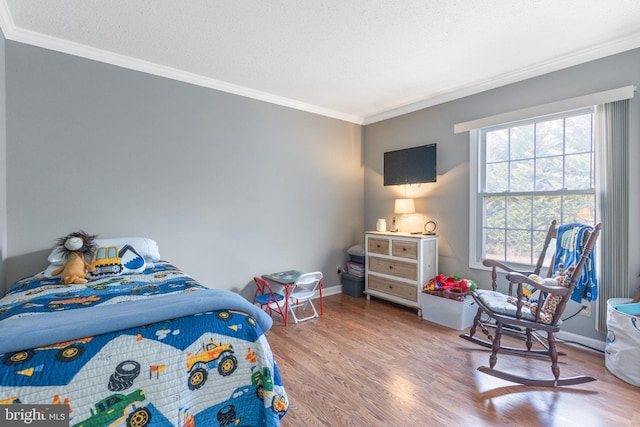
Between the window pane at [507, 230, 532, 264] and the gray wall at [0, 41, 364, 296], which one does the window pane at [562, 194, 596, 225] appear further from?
the gray wall at [0, 41, 364, 296]

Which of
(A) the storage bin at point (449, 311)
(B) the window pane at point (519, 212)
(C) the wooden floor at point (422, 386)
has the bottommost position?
(C) the wooden floor at point (422, 386)

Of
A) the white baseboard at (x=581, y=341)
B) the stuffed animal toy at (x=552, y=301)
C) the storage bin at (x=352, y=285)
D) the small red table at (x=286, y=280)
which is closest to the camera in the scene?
the stuffed animal toy at (x=552, y=301)

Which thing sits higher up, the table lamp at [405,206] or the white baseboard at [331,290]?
the table lamp at [405,206]

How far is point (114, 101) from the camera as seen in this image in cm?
275

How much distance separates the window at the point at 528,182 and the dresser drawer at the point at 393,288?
2.48 feet

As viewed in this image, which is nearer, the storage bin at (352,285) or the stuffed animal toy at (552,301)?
the stuffed animal toy at (552,301)

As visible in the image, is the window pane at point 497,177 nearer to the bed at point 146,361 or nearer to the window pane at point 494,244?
the window pane at point 494,244

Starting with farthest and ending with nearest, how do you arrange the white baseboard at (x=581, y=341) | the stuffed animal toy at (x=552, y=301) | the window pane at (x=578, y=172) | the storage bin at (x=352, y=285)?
the storage bin at (x=352, y=285), the window pane at (x=578, y=172), the white baseboard at (x=581, y=341), the stuffed animal toy at (x=552, y=301)

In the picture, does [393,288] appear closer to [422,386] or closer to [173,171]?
[422,386]

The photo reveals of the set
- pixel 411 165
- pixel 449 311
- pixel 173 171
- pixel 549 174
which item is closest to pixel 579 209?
pixel 549 174

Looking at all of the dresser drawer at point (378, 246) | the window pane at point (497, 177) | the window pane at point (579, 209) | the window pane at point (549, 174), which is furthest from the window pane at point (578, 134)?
the dresser drawer at point (378, 246)

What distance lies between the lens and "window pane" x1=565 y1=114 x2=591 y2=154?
2.67 metres

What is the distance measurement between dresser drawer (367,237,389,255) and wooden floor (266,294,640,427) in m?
1.03

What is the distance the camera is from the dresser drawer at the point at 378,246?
12.3 ft
